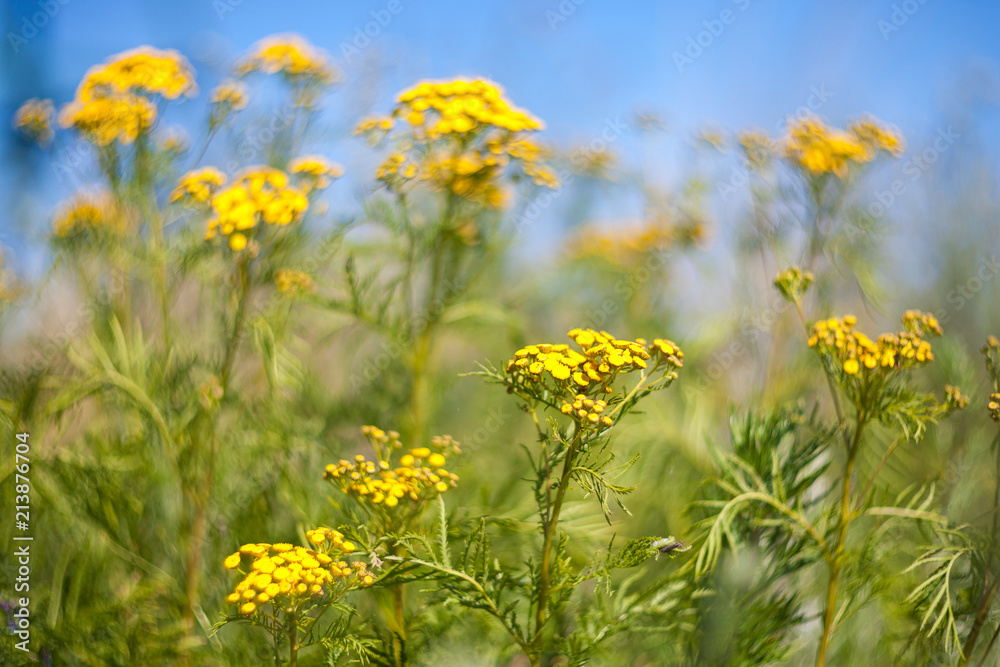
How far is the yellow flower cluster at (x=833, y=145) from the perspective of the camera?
194cm

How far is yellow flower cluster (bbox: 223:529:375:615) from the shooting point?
0.99 meters

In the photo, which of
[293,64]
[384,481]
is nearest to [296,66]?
[293,64]

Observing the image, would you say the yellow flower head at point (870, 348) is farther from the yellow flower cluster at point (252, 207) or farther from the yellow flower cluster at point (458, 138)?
the yellow flower cluster at point (252, 207)

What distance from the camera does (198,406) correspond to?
1677 millimetres

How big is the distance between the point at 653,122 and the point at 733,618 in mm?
1912

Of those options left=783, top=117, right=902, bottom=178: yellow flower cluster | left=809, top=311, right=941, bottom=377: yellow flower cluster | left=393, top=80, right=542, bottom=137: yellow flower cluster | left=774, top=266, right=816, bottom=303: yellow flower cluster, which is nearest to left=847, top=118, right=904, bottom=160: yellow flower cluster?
left=783, top=117, right=902, bottom=178: yellow flower cluster

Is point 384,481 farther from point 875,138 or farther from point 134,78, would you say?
point 875,138

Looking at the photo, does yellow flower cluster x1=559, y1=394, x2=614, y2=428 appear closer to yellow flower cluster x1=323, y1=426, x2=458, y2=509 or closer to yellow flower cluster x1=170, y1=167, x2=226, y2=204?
yellow flower cluster x1=323, y1=426, x2=458, y2=509

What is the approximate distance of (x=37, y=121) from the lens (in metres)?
2.02

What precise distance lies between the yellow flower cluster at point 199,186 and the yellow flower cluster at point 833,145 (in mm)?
1717

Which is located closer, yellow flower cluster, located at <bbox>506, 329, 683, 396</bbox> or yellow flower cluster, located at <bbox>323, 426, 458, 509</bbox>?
yellow flower cluster, located at <bbox>506, 329, 683, 396</bbox>

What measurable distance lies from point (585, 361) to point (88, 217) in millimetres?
1745

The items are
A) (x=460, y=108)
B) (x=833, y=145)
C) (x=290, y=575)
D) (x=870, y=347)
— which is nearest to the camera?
(x=290, y=575)

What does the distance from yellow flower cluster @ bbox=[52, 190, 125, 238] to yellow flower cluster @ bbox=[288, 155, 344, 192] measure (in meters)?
0.64
